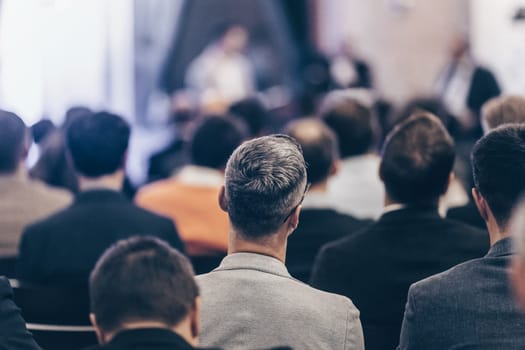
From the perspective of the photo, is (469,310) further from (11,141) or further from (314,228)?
(11,141)

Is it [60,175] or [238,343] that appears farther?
[60,175]

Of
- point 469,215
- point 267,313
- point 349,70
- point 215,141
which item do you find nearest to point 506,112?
point 469,215

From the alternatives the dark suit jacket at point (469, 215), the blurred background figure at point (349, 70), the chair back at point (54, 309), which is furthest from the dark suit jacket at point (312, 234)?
the blurred background figure at point (349, 70)

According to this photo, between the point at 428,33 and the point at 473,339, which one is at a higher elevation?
the point at 473,339

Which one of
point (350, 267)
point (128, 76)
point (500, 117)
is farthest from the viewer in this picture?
point (128, 76)

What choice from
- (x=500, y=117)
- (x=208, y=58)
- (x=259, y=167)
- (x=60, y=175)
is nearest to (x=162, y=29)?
(x=208, y=58)

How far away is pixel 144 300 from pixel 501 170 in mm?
1067

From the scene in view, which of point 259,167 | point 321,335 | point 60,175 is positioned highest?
point 259,167

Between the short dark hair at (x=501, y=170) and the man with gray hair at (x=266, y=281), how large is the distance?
1.37 ft

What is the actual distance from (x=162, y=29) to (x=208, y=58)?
186 centimetres

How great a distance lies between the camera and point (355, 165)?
450 cm

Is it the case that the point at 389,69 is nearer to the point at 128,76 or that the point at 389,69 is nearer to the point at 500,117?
the point at 128,76

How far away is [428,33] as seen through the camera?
12664 mm

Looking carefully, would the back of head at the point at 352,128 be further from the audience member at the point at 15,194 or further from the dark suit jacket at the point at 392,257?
the dark suit jacket at the point at 392,257
